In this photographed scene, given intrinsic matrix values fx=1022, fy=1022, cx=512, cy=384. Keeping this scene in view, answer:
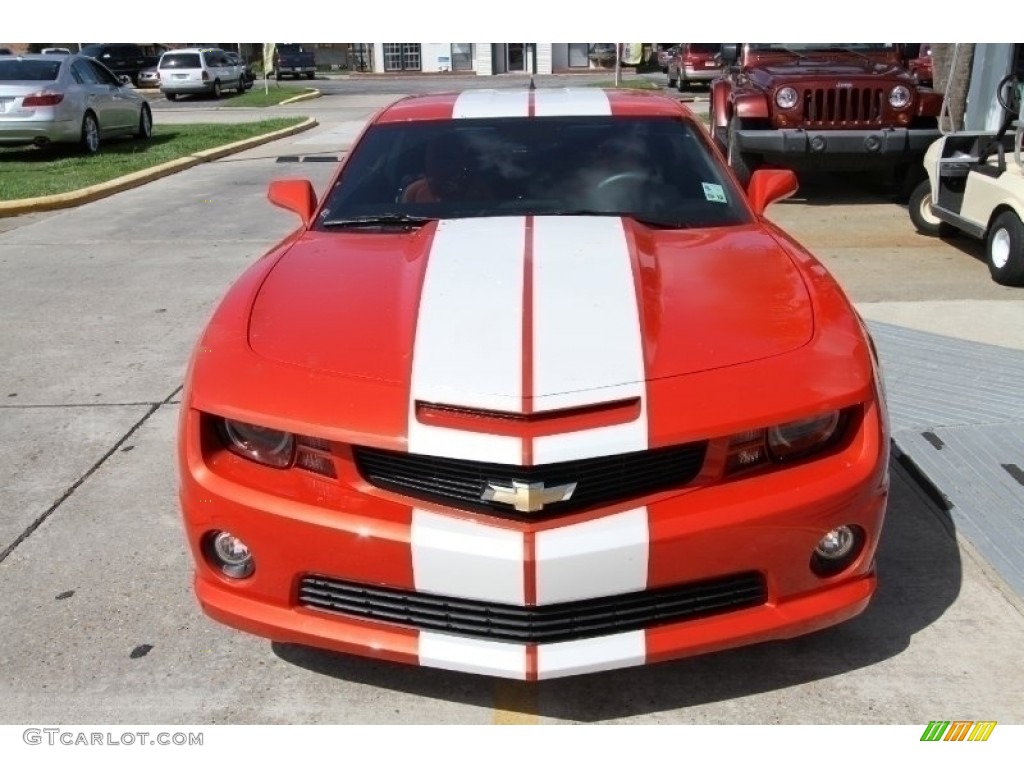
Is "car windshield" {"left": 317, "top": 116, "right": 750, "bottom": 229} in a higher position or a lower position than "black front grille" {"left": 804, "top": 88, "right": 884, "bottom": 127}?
higher

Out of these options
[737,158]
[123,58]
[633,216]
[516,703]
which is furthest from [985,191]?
[123,58]

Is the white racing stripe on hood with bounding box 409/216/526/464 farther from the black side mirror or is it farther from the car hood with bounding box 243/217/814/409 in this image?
the black side mirror

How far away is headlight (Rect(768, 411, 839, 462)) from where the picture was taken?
8.39ft

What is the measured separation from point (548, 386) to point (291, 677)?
115 cm

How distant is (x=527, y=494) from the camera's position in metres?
2.38

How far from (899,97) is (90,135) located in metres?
11.2

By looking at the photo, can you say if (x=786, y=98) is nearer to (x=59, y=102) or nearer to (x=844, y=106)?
(x=844, y=106)

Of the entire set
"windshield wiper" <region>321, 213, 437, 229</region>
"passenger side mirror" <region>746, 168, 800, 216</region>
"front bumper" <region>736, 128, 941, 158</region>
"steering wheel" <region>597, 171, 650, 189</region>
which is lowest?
"front bumper" <region>736, 128, 941, 158</region>

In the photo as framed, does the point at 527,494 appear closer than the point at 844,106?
Yes

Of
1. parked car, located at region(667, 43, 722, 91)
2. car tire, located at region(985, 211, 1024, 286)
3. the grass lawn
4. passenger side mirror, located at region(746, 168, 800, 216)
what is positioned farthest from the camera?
parked car, located at region(667, 43, 722, 91)

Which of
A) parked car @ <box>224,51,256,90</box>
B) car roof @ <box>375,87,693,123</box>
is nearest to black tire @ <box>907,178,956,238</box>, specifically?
car roof @ <box>375,87,693,123</box>

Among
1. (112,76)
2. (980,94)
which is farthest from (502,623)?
(112,76)

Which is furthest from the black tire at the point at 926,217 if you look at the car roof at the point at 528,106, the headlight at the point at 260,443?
the headlight at the point at 260,443

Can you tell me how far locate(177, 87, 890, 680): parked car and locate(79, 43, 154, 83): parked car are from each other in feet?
129
